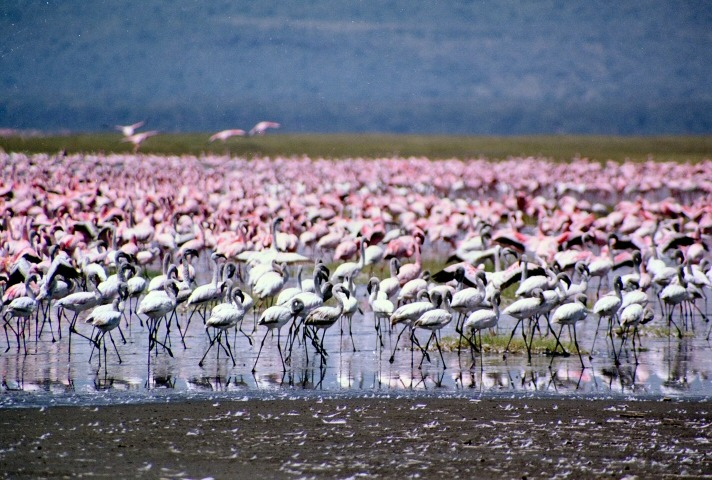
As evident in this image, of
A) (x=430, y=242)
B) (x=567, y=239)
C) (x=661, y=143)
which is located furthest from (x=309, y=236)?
(x=661, y=143)

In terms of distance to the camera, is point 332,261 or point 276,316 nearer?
point 276,316

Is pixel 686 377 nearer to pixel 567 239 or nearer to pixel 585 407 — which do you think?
pixel 585 407

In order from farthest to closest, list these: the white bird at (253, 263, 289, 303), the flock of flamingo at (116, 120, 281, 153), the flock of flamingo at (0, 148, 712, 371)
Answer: the flock of flamingo at (116, 120, 281, 153) < the white bird at (253, 263, 289, 303) < the flock of flamingo at (0, 148, 712, 371)

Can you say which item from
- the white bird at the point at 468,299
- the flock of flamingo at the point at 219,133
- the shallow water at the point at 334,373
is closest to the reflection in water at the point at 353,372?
the shallow water at the point at 334,373

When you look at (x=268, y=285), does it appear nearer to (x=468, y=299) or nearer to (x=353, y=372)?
(x=468, y=299)

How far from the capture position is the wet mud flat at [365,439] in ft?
19.2

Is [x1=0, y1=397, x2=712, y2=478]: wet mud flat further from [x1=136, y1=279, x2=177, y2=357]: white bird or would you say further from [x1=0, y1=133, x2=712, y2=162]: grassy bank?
[x1=0, y1=133, x2=712, y2=162]: grassy bank

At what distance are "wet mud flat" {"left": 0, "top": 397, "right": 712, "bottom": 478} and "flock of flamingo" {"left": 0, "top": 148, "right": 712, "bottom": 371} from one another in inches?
66.9

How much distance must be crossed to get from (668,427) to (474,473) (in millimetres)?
1684

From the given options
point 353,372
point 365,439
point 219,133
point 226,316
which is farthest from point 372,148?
point 365,439

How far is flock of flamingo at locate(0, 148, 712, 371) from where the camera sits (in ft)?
31.3

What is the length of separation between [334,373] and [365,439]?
2216 millimetres

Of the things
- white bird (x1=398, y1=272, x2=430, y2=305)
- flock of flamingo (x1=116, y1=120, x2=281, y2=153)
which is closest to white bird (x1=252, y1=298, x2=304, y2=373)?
white bird (x1=398, y1=272, x2=430, y2=305)

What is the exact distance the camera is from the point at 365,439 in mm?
6480
